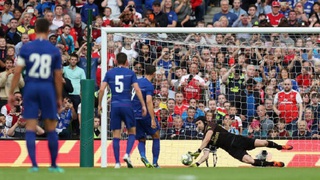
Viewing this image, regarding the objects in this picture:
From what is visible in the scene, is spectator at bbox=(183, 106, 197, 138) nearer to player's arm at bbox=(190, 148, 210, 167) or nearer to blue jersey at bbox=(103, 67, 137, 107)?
player's arm at bbox=(190, 148, 210, 167)

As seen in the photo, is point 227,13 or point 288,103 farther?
point 227,13

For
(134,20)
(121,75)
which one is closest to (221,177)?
(121,75)

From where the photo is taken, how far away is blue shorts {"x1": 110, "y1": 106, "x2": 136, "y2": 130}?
18781mm

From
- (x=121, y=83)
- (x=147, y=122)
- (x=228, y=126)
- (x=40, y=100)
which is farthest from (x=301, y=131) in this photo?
(x=40, y=100)

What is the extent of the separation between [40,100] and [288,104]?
28.7 feet

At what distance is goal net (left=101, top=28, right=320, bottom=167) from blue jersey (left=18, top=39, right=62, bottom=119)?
7.19 m

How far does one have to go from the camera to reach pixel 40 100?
46.2 feet

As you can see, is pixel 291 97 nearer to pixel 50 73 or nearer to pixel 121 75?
pixel 121 75

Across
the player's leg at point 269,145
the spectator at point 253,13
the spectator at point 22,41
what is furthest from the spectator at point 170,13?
the player's leg at point 269,145

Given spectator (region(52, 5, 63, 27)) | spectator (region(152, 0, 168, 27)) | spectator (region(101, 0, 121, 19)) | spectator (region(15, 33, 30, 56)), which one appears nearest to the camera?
spectator (region(15, 33, 30, 56))

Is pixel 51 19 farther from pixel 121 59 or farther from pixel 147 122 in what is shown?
pixel 121 59

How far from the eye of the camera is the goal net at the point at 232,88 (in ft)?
70.5

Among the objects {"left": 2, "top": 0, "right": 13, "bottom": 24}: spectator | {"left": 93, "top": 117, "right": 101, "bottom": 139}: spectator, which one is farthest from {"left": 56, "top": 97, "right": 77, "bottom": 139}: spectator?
{"left": 2, "top": 0, "right": 13, "bottom": 24}: spectator

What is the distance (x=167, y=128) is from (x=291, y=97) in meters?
2.77
